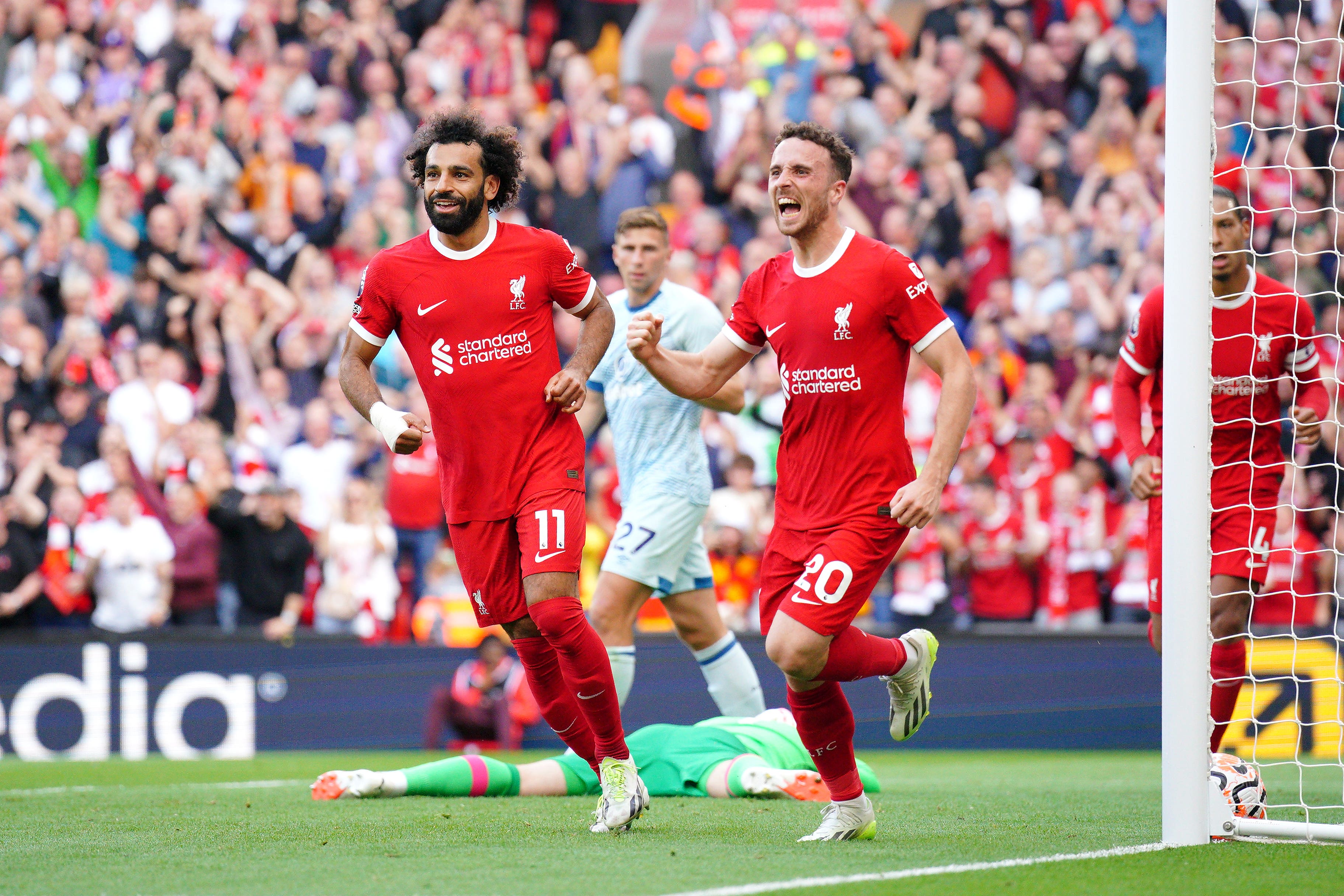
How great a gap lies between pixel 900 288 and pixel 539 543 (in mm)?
1719

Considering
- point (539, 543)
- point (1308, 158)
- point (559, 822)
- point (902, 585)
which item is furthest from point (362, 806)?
point (1308, 158)

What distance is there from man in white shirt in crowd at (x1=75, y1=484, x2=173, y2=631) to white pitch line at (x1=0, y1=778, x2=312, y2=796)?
3655 millimetres

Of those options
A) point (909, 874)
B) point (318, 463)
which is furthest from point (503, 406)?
point (318, 463)

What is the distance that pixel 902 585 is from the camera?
41.5 feet

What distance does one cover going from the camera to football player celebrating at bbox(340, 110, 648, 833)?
607 centimetres

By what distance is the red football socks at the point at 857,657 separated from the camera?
570 centimetres

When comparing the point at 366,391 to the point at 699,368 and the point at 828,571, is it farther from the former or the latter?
the point at 828,571

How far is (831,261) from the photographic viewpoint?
5.91 meters

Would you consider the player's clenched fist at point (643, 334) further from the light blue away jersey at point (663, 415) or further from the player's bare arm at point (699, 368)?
the light blue away jersey at point (663, 415)

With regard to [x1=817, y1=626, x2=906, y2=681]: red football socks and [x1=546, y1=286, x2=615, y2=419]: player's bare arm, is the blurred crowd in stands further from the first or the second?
[x1=817, y1=626, x2=906, y2=681]: red football socks

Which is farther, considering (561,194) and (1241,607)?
(561,194)

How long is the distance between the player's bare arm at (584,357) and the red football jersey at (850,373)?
0.84m

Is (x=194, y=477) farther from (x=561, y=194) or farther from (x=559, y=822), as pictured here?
(x=559, y=822)

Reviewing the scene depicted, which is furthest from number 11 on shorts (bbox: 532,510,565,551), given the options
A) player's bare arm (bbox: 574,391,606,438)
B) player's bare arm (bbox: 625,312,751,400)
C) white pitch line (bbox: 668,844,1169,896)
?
player's bare arm (bbox: 574,391,606,438)
